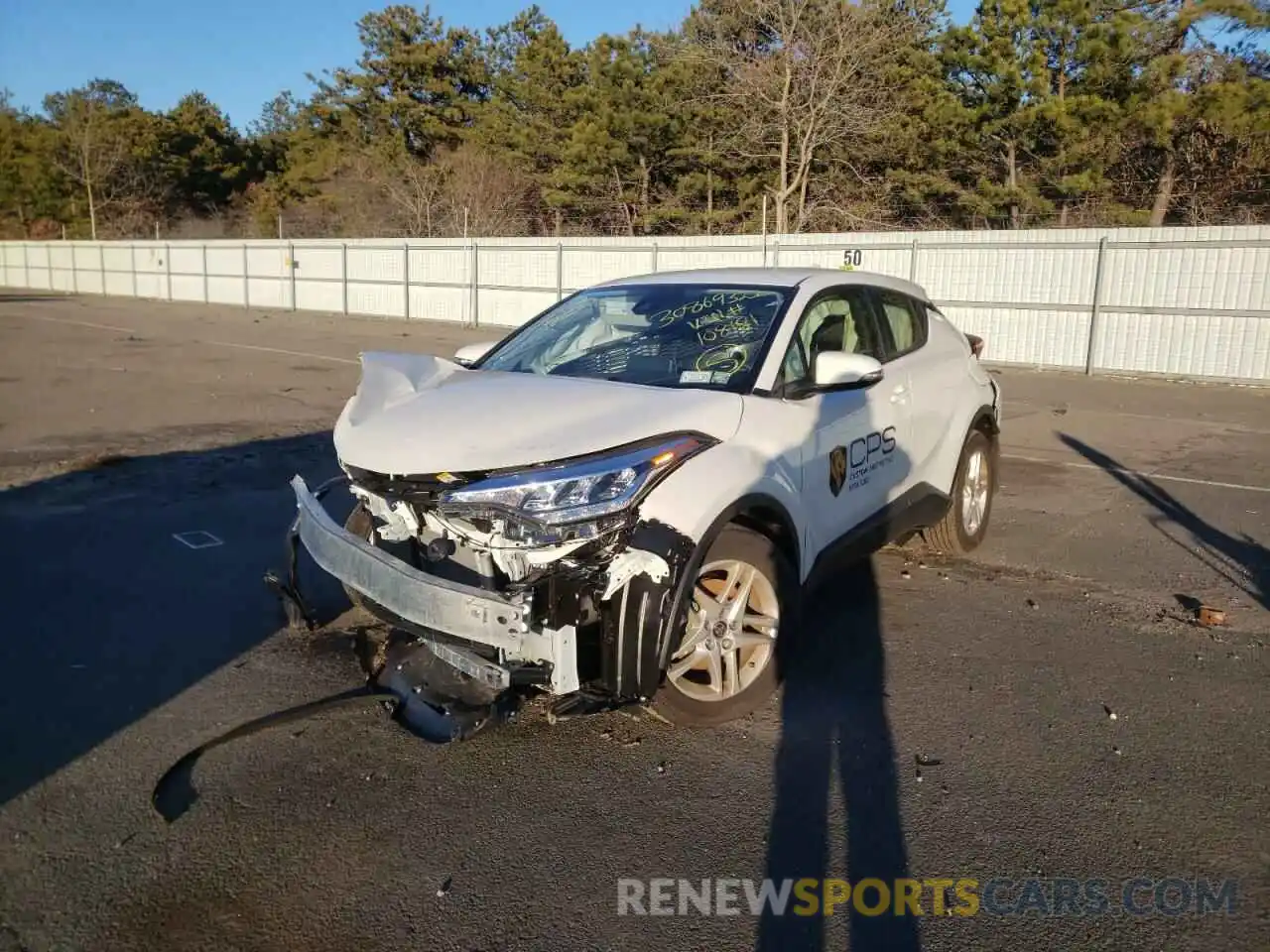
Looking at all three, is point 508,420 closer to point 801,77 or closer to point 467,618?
point 467,618

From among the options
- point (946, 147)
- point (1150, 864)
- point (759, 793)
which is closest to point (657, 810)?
point (759, 793)

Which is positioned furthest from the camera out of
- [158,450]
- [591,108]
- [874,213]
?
[591,108]

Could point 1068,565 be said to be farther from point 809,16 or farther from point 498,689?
point 809,16

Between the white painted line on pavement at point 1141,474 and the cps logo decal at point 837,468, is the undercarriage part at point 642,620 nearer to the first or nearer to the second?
the cps logo decal at point 837,468

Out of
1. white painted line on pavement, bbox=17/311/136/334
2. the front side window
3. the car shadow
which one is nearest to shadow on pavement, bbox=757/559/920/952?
the front side window

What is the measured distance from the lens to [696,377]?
427 centimetres

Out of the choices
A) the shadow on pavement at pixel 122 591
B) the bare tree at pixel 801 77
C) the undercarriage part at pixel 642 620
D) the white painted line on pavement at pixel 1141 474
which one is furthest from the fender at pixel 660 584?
the bare tree at pixel 801 77

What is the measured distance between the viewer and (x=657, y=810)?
3.34 m

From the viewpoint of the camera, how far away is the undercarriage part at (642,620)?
332 cm

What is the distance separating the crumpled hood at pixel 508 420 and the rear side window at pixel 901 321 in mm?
1851

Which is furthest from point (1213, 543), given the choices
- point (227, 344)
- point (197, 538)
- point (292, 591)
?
point (227, 344)

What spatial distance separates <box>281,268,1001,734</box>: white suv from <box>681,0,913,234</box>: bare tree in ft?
78.1

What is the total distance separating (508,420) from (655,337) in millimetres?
1246

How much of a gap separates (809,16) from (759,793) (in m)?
27.8
